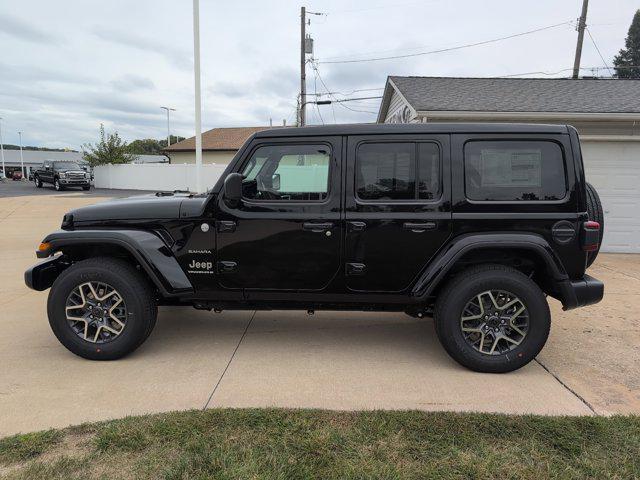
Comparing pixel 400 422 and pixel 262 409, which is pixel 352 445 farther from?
pixel 262 409

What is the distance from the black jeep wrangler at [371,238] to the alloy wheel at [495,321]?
0.04 feet

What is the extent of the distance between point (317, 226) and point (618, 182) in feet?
25.4

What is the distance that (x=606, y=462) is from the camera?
250 centimetres

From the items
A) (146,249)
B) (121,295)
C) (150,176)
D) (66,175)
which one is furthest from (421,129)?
(66,175)

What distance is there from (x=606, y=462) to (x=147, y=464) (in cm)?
252

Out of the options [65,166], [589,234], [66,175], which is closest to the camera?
[589,234]

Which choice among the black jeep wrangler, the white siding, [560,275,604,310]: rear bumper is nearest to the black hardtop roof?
the black jeep wrangler

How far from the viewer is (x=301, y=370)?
371 cm

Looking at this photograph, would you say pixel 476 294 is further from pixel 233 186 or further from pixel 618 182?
pixel 618 182

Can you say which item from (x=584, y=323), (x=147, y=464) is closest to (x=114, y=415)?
(x=147, y=464)

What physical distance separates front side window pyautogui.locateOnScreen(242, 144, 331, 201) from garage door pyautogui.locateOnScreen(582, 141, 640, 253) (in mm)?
Answer: 7057

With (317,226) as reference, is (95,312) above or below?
below

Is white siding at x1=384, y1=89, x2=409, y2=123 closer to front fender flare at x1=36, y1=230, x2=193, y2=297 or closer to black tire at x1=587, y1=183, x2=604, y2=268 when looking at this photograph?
black tire at x1=587, y1=183, x2=604, y2=268

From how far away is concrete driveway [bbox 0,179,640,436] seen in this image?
3168 mm
